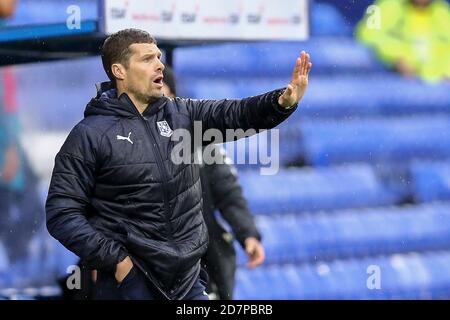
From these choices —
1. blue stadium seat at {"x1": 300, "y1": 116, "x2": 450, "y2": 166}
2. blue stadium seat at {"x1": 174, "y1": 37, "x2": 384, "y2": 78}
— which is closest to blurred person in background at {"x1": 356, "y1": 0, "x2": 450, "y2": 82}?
blue stadium seat at {"x1": 174, "y1": 37, "x2": 384, "y2": 78}

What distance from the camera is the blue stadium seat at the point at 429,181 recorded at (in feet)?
19.0

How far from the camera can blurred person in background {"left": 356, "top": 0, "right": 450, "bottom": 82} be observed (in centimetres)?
572

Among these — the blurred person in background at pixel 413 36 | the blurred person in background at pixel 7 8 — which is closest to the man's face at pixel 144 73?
the blurred person in background at pixel 7 8

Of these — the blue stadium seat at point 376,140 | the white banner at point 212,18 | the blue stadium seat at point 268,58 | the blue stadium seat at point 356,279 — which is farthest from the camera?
the blue stadium seat at point 376,140

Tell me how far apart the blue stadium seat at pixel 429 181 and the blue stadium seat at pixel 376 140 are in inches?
2.2

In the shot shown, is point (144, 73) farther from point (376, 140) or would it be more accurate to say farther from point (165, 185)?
point (376, 140)

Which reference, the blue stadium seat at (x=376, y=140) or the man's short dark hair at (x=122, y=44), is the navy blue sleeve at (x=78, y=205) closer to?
the man's short dark hair at (x=122, y=44)

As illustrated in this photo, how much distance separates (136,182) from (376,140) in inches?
90.4

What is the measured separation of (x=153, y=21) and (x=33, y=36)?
1.91ft

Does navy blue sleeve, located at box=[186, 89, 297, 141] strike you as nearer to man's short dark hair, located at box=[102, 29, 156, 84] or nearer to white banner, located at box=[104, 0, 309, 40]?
man's short dark hair, located at box=[102, 29, 156, 84]
